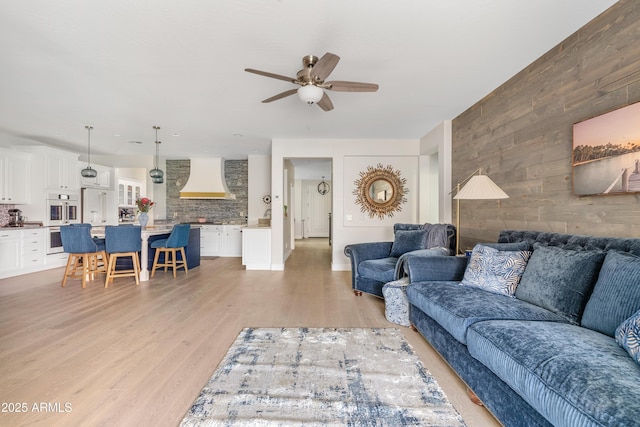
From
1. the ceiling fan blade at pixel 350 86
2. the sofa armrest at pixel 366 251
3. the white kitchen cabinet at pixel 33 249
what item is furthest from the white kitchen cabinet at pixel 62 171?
the ceiling fan blade at pixel 350 86

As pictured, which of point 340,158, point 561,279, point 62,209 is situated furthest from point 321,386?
point 62,209

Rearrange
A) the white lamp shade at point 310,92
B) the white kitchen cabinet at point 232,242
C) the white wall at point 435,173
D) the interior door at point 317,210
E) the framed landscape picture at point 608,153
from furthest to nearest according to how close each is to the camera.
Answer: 1. the interior door at point 317,210
2. the white kitchen cabinet at point 232,242
3. the white wall at point 435,173
4. the white lamp shade at point 310,92
5. the framed landscape picture at point 608,153

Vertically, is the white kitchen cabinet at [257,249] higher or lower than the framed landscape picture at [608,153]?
lower

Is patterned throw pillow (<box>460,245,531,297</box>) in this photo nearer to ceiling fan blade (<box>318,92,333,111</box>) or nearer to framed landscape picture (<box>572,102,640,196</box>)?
framed landscape picture (<box>572,102,640,196</box>)

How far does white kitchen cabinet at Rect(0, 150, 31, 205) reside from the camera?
17.0 feet

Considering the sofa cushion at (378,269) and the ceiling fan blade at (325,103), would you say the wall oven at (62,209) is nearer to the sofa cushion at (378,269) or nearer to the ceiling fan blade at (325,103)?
the ceiling fan blade at (325,103)

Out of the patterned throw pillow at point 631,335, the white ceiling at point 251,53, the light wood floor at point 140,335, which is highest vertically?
the white ceiling at point 251,53

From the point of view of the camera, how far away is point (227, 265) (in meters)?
6.13

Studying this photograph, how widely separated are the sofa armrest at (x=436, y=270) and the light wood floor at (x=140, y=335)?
1.77ft

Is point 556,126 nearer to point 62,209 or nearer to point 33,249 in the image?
point 33,249

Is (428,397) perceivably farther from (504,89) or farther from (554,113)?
(504,89)

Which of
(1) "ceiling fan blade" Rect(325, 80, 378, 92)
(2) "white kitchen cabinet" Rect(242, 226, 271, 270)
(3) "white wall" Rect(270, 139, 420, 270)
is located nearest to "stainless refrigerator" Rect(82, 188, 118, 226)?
(2) "white kitchen cabinet" Rect(242, 226, 271, 270)

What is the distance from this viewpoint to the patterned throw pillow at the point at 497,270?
219 cm

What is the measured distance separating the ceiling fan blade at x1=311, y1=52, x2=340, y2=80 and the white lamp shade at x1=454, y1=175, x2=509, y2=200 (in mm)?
1754
